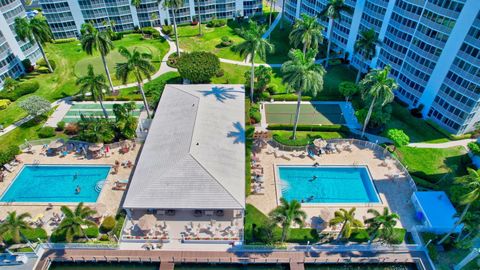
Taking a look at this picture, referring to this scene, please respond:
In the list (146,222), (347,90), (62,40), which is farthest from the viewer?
(62,40)

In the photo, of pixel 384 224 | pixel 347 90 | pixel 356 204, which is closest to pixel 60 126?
pixel 356 204

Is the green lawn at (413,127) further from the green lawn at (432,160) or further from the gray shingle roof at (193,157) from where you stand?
the gray shingle roof at (193,157)

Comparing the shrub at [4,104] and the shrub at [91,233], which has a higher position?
the shrub at [4,104]

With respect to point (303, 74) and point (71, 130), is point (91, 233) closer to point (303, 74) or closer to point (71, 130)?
point (71, 130)

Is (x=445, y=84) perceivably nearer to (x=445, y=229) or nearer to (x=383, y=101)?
(x=383, y=101)

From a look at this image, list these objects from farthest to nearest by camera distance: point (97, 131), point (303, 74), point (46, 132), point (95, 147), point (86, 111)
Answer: point (86, 111) → point (46, 132) → point (97, 131) → point (95, 147) → point (303, 74)

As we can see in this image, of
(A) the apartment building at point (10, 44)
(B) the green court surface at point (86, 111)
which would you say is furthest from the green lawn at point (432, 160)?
(A) the apartment building at point (10, 44)
